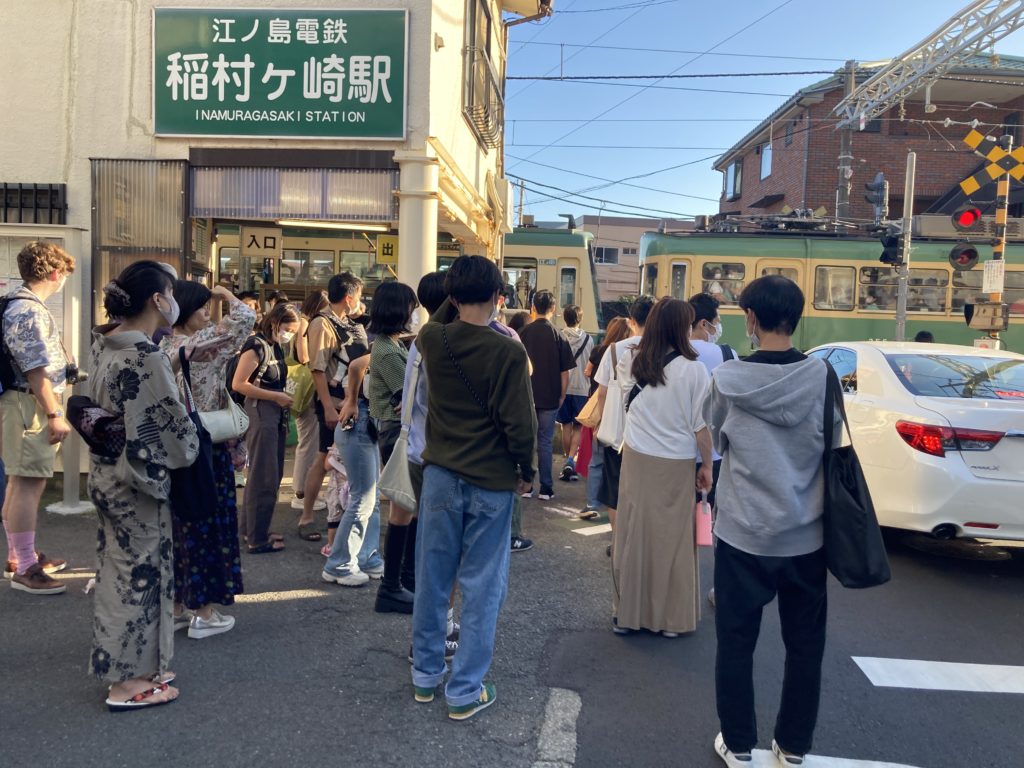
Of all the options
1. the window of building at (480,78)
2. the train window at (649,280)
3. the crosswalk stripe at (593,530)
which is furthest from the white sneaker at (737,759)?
the train window at (649,280)

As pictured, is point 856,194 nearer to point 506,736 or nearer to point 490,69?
point 490,69

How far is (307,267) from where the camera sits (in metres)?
12.4

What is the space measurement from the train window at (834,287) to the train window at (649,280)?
3.06m

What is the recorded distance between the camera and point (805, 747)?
3090mm

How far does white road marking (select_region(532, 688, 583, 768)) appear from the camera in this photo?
319cm

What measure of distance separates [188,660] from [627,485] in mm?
2408

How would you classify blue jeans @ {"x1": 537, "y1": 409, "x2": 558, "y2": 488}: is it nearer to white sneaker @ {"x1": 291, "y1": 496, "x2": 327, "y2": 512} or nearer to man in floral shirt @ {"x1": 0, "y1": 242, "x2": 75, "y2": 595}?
white sneaker @ {"x1": 291, "y1": 496, "x2": 327, "y2": 512}

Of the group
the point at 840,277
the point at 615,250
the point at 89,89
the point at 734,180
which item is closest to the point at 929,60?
the point at 840,277

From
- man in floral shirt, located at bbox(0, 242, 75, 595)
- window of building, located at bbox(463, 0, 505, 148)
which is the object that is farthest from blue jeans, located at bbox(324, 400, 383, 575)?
window of building, located at bbox(463, 0, 505, 148)

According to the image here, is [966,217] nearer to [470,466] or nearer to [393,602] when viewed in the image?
[393,602]

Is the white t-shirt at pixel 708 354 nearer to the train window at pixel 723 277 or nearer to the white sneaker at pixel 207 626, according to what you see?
the white sneaker at pixel 207 626

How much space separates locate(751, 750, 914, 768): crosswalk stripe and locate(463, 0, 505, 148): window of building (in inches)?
347

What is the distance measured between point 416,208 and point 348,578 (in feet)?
13.8

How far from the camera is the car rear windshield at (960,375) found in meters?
5.55
